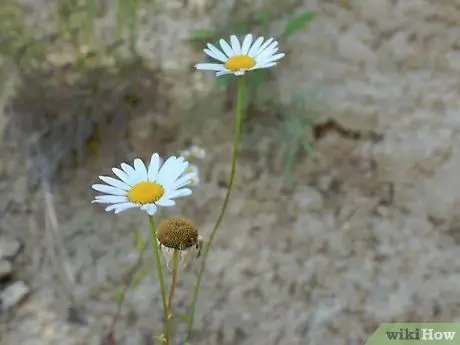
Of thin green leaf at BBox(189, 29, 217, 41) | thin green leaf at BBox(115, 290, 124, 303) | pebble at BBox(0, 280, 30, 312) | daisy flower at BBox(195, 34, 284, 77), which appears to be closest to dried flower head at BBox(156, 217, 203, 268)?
daisy flower at BBox(195, 34, 284, 77)

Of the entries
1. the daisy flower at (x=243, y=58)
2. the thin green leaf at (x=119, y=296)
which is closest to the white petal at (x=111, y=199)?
the daisy flower at (x=243, y=58)

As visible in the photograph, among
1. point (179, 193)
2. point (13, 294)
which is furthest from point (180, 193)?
point (13, 294)

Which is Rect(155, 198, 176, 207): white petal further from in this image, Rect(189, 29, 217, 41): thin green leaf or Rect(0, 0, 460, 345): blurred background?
Rect(189, 29, 217, 41): thin green leaf

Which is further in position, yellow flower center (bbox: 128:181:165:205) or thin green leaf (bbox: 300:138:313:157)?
thin green leaf (bbox: 300:138:313:157)

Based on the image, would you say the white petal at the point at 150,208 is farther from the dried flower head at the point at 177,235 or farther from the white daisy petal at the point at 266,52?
the white daisy petal at the point at 266,52

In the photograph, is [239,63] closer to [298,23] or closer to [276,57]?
[276,57]

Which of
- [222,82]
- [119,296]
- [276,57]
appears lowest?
[119,296]

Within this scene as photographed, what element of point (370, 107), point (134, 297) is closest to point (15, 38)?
point (134, 297)
